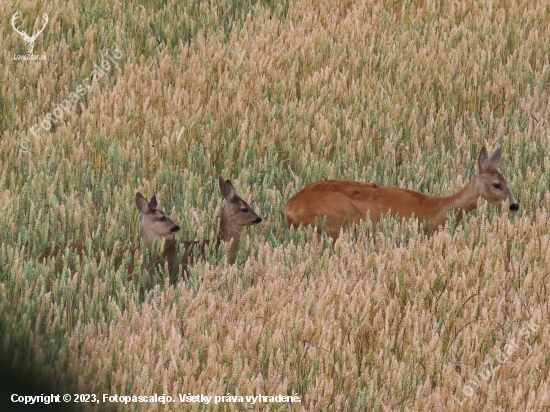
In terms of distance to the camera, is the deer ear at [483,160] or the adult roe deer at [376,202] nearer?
the adult roe deer at [376,202]

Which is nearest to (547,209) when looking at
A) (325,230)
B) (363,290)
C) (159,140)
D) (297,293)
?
(325,230)

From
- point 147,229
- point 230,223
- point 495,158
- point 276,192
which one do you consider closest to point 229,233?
point 230,223

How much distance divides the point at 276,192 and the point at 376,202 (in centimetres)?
104

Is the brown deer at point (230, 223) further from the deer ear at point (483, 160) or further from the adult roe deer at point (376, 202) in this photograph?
the deer ear at point (483, 160)

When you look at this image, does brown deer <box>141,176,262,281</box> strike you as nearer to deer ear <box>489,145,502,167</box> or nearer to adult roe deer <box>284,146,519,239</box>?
adult roe deer <box>284,146,519,239</box>

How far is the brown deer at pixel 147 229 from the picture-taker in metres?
5.88

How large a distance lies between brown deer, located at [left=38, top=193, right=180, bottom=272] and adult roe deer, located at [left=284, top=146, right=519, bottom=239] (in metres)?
1.17

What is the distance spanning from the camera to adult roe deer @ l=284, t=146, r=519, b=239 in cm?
676

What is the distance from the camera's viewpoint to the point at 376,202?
6.94m

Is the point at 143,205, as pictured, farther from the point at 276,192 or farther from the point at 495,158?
the point at 495,158

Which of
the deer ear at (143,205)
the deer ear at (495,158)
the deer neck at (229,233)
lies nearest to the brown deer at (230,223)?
the deer neck at (229,233)

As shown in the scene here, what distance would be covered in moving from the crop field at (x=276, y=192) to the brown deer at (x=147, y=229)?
137 mm

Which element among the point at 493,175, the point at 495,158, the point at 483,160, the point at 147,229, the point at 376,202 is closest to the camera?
the point at 147,229

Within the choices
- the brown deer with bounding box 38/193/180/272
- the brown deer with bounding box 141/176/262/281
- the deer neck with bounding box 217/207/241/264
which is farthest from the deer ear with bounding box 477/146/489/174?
the brown deer with bounding box 38/193/180/272
